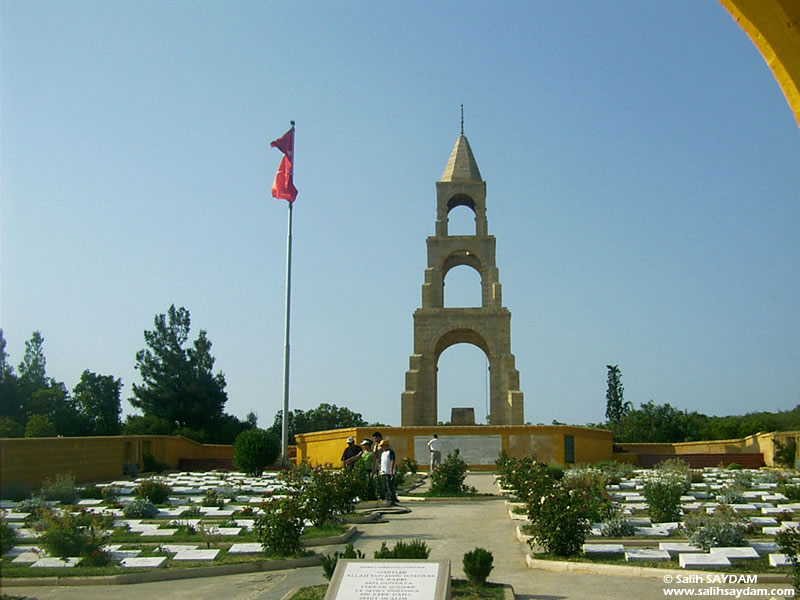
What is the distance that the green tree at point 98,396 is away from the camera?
50.3 metres

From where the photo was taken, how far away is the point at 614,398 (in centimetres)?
6906

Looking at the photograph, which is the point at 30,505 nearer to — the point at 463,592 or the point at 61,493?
the point at 61,493

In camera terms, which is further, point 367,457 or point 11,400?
point 11,400

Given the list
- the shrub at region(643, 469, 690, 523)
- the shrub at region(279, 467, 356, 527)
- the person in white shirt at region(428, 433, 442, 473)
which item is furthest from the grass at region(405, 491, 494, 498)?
the shrub at region(643, 469, 690, 523)

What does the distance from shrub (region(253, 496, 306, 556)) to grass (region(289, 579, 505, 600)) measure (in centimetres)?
201

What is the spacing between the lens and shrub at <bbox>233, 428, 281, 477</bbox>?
2469 cm

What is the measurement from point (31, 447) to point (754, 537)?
666 inches

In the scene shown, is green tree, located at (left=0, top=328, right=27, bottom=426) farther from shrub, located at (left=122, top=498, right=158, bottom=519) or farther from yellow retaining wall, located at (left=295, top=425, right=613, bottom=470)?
shrub, located at (left=122, top=498, right=158, bottom=519)

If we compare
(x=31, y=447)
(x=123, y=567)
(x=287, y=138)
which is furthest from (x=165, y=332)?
(x=123, y=567)

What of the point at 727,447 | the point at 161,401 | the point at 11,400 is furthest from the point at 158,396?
the point at 727,447

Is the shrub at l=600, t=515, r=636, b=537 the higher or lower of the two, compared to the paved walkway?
higher

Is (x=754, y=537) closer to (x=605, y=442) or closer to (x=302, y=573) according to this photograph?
(x=302, y=573)

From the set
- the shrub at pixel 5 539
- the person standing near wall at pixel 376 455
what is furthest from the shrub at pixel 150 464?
the shrub at pixel 5 539

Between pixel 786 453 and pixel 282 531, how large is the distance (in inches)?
890
